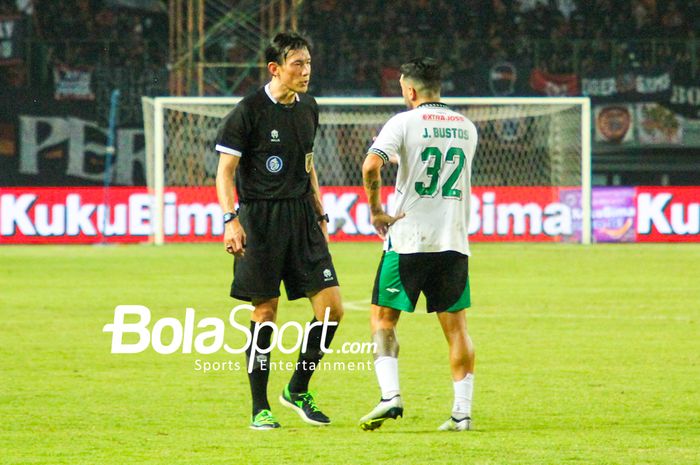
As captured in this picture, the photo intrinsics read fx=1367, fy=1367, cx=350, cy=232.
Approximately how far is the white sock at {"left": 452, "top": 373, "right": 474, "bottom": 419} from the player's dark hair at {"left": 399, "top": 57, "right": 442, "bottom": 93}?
149cm

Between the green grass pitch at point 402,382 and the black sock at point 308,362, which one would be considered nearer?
the green grass pitch at point 402,382

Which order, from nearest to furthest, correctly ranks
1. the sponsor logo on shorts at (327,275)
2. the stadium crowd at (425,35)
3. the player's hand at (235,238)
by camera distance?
the player's hand at (235,238) < the sponsor logo on shorts at (327,275) < the stadium crowd at (425,35)

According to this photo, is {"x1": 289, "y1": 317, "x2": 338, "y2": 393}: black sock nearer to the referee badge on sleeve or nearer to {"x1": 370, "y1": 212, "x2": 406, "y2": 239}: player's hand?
{"x1": 370, "y1": 212, "x2": 406, "y2": 239}: player's hand

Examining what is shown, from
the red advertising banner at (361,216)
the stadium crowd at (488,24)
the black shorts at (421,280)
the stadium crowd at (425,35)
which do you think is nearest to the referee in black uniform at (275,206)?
the black shorts at (421,280)

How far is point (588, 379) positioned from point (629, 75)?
898 inches

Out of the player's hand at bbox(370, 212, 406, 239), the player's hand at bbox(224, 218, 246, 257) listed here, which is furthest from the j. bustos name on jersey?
the player's hand at bbox(224, 218, 246, 257)

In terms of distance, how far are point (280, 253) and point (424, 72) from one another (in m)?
1.23

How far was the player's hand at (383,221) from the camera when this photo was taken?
6.92 meters

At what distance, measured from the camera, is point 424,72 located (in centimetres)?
691

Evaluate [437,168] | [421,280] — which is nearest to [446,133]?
[437,168]

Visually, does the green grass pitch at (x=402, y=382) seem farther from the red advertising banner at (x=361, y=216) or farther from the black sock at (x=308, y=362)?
the red advertising banner at (x=361, y=216)

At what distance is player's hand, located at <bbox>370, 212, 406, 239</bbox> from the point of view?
6.92 meters

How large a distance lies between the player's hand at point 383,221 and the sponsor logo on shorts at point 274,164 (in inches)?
24.7

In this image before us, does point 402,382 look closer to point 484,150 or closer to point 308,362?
point 308,362
